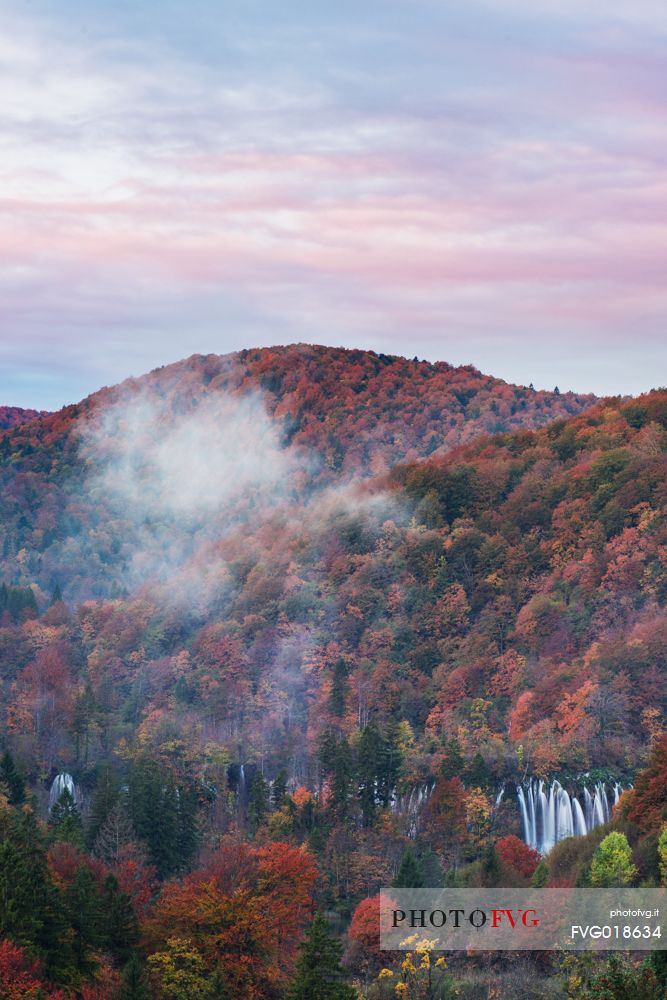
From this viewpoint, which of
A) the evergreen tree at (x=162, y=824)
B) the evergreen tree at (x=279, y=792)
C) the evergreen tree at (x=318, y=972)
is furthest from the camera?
the evergreen tree at (x=279, y=792)

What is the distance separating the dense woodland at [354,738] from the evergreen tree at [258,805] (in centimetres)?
41

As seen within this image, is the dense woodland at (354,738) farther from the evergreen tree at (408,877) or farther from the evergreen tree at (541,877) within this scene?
the evergreen tree at (408,877)

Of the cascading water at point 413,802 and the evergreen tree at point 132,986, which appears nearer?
the evergreen tree at point 132,986

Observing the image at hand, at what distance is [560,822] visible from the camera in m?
118

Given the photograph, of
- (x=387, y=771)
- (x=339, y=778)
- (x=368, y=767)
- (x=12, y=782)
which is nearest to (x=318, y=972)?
(x=339, y=778)

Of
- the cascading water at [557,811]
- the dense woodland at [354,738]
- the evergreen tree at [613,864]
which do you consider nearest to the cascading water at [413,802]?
the dense woodland at [354,738]

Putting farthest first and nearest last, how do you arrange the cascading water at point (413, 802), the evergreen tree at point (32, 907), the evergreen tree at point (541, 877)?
the cascading water at point (413, 802)
the evergreen tree at point (541, 877)
the evergreen tree at point (32, 907)

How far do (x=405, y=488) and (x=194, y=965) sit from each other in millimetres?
131415

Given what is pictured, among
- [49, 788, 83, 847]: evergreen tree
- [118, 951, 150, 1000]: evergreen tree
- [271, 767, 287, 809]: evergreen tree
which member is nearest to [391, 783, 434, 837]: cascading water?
[271, 767, 287, 809]: evergreen tree

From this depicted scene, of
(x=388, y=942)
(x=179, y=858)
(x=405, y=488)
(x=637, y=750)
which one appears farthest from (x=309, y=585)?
(x=388, y=942)

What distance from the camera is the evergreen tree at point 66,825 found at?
8969 centimetres

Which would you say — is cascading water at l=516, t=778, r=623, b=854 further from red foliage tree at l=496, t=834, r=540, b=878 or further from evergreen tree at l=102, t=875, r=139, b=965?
evergreen tree at l=102, t=875, r=139, b=965

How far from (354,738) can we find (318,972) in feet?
278

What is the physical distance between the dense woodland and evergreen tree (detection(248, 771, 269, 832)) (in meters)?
0.41
